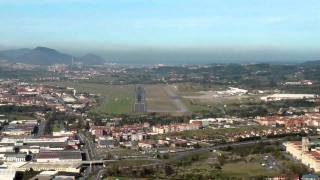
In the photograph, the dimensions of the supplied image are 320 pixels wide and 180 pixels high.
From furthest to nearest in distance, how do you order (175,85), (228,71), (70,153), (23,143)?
(228,71)
(175,85)
(23,143)
(70,153)

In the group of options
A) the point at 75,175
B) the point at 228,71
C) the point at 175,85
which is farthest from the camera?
the point at 228,71

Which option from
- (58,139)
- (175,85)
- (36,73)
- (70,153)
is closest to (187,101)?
(175,85)

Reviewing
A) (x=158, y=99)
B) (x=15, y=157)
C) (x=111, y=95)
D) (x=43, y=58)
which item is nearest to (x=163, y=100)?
(x=158, y=99)

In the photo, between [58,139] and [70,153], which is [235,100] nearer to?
[58,139]

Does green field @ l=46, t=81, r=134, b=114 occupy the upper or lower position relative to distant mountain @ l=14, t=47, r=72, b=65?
lower

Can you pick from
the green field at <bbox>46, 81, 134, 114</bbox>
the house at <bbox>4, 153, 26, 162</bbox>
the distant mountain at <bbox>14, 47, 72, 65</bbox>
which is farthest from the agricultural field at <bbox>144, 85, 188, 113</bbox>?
the distant mountain at <bbox>14, 47, 72, 65</bbox>

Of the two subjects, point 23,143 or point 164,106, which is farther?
point 164,106

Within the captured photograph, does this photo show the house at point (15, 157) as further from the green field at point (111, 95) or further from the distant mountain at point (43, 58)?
the distant mountain at point (43, 58)

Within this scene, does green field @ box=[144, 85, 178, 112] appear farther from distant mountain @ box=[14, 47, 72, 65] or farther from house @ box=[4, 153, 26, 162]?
distant mountain @ box=[14, 47, 72, 65]
